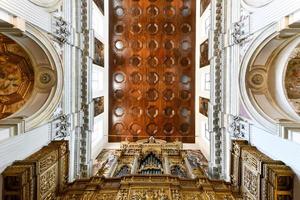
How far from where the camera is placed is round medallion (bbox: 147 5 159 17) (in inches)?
711

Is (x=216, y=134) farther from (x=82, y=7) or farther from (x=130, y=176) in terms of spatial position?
(x=82, y=7)


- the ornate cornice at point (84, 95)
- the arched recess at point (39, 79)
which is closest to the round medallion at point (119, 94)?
the ornate cornice at point (84, 95)

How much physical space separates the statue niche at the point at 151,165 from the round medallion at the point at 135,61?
611cm

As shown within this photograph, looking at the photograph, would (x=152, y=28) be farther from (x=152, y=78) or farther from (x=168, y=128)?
(x=168, y=128)

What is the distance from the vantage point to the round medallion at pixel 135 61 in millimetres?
18344

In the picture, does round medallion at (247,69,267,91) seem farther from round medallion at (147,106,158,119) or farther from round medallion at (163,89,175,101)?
round medallion at (147,106,158,119)

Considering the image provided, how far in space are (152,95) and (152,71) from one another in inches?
62.8

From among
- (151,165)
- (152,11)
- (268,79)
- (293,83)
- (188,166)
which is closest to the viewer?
(293,83)

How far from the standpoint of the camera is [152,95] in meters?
18.5

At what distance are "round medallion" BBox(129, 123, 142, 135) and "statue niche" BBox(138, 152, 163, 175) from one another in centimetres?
288

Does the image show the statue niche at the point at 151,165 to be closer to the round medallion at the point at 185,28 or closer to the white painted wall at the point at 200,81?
the white painted wall at the point at 200,81

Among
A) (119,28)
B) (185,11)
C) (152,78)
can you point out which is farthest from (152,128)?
(185,11)

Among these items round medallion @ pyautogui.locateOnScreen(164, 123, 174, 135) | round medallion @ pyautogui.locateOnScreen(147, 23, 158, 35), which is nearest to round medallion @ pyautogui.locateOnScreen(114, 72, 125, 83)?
round medallion @ pyautogui.locateOnScreen(147, 23, 158, 35)

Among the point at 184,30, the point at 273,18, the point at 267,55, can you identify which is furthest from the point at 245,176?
the point at 184,30
